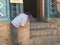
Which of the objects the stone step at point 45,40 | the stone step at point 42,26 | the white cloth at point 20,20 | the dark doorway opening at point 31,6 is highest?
the dark doorway opening at point 31,6

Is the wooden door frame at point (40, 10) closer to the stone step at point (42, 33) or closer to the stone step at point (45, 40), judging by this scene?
the stone step at point (42, 33)

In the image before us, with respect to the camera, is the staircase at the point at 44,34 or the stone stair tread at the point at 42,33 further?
the stone stair tread at the point at 42,33

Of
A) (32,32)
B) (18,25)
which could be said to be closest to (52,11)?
(32,32)

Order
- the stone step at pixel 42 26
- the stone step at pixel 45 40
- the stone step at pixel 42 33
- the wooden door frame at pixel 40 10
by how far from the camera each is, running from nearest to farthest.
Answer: the stone step at pixel 45 40
the stone step at pixel 42 33
the stone step at pixel 42 26
the wooden door frame at pixel 40 10

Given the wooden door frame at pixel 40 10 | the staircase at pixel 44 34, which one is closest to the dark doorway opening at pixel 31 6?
the wooden door frame at pixel 40 10

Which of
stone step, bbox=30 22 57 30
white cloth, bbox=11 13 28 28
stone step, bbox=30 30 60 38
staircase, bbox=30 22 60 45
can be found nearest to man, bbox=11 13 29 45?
white cloth, bbox=11 13 28 28

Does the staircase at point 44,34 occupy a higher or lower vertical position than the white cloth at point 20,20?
lower

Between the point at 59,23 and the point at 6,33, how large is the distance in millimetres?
2708

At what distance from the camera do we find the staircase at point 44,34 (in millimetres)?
10375

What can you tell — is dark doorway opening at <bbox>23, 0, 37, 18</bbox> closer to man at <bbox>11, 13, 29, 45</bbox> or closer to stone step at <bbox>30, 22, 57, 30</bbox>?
stone step at <bbox>30, 22, 57, 30</bbox>

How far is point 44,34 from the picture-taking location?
35.7ft

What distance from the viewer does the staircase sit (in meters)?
10.4

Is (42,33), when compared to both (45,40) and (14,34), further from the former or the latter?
→ (14,34)

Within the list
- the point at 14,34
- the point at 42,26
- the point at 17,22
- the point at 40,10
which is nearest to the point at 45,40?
the point at 42,26
